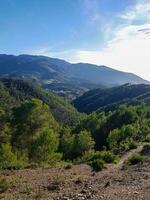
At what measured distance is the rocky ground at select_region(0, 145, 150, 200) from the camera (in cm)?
1886

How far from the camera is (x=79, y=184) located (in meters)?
21.5

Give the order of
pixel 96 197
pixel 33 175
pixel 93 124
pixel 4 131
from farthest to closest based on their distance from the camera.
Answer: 1. pixel 93 124
2. pixel 4 131
3. pixel 33 175
4. pixel 96 197

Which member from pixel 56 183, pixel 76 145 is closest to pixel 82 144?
pixel 76 145

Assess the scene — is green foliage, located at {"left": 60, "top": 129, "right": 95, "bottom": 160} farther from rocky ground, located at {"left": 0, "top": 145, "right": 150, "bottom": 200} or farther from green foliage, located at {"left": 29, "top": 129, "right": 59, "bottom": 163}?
rocky ground, located at {"left": 0, "top": 145, "right": 150, "bottom": 200}

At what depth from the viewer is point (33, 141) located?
66875 millimetres

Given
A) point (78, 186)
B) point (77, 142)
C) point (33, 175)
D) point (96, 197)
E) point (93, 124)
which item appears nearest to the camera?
point (96, 197)


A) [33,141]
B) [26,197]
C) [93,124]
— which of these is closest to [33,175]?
[26,197]

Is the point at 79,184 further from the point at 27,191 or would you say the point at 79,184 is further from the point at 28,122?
the point at 28,122

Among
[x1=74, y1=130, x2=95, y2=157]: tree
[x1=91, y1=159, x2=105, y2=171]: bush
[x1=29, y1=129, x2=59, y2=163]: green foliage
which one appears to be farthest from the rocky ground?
[x1=74, y1=130, x2=95, y2=157]: tree

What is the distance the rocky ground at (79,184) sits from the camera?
18859 mm

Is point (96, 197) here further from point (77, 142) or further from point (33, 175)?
point (77, 142)

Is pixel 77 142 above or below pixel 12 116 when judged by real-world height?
below

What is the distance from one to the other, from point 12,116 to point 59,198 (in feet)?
189

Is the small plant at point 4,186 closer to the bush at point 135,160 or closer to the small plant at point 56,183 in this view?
the small plant at point 56,183
